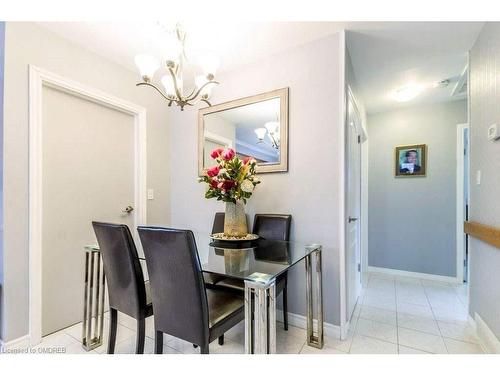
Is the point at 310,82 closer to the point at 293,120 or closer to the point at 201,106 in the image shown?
the point at 293,120

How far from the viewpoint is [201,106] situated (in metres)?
2.47

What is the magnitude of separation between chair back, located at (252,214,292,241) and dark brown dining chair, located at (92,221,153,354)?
973 mm

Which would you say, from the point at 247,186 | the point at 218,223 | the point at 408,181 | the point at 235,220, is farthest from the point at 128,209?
the point at 408,181

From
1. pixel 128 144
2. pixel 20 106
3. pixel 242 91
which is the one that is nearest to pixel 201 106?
pixel 242 91

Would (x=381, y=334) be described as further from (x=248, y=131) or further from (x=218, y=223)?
(x=248, y=131)

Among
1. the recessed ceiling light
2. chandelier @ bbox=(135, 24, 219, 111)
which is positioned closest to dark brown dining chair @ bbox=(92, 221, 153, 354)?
chandelier @ bbox=(135, 24, 219, 111)

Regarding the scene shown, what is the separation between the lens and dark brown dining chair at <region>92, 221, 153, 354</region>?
1.30 meters

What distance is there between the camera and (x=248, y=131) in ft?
7.16

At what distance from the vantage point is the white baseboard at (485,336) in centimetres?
146

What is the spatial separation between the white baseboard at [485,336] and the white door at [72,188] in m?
2.98

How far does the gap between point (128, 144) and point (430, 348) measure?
299 cm

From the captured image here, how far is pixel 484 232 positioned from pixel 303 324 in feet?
4.66

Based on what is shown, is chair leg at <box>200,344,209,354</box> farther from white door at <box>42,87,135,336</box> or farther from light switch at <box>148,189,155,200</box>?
light switch at <box>148,189,155,200</box>

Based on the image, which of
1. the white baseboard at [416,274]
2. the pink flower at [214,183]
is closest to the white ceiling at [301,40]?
the pink flower at [214,183]
